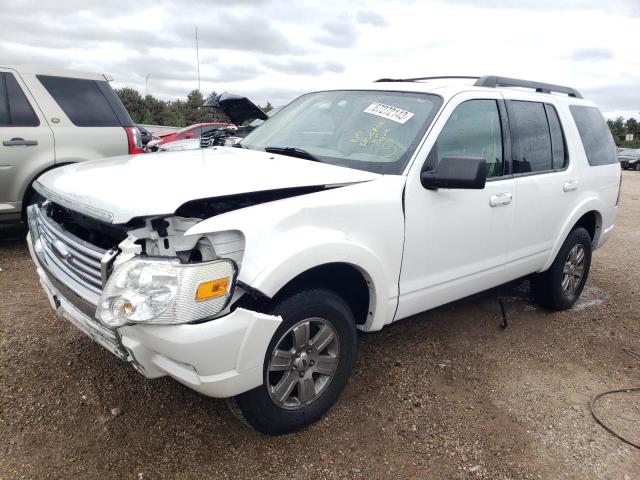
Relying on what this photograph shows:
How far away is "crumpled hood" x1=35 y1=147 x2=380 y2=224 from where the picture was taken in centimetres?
216

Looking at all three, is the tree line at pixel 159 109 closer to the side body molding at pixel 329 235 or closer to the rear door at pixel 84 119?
the rear door at pixel 84 119

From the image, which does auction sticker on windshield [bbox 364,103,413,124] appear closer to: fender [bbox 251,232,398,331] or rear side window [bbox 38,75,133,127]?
fender [bbox 251,232,398,331]

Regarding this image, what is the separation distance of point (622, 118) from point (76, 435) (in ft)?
252

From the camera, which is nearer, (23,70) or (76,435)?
(76,435)

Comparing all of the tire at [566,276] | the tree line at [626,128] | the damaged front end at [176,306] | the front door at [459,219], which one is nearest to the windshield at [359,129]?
the front door at [459,219]

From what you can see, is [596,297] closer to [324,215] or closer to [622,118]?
[324,215]

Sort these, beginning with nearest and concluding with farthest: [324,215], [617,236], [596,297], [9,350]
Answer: [324,215]
[9,350]
[596,297]
[617,236]

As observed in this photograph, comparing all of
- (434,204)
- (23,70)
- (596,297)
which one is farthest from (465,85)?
(23,70)

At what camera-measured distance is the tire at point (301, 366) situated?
96.7 inches

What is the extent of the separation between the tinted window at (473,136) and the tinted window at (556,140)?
0.77 metres

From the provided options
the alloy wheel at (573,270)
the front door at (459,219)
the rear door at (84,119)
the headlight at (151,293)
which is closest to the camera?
the headlight at (151,293)

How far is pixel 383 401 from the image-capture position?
10.2 feet

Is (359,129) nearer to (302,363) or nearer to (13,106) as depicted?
(302,363)

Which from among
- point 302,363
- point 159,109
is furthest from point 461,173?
point 159,109
